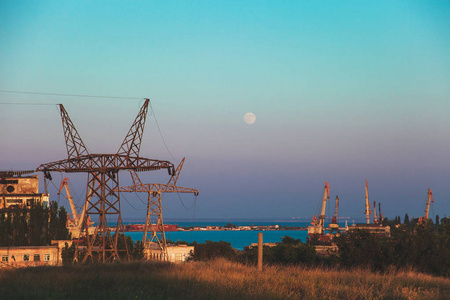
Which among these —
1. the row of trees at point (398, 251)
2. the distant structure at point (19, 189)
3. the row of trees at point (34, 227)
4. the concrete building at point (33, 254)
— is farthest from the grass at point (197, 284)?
the distant structure at point (19, 189)

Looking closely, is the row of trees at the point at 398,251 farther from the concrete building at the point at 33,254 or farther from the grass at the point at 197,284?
the concrete building at the point at 33,254

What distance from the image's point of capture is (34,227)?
2618 inches

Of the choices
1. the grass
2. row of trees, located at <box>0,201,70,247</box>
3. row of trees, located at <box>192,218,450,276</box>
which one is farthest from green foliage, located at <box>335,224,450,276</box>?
row of trees, located at <box>0,201,70,247</box>

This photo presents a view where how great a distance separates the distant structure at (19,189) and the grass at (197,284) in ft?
258

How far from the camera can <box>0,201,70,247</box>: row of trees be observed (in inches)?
2514

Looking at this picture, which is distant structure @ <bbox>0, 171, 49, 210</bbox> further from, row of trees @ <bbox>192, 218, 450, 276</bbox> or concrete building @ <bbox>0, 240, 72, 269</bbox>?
row of trees @ <bbox>192, 218, 450, 276</bbox>

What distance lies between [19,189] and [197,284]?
9051 centimetres

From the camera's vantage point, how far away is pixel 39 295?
16.1 m

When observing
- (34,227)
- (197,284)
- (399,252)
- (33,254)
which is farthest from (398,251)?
(34,227)

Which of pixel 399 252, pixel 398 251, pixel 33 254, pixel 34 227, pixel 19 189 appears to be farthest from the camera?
pixel 19 189

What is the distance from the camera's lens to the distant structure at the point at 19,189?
3691 inches

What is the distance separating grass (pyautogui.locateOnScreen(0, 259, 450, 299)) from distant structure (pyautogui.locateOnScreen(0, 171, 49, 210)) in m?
78.7

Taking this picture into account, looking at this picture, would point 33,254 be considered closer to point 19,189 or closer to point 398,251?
point 398,251

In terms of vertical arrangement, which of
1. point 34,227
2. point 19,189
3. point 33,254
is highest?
point 19,189
